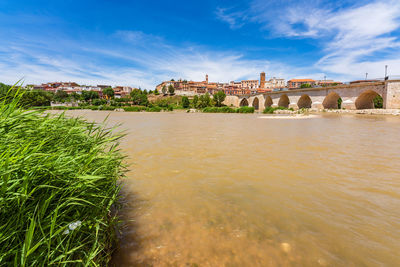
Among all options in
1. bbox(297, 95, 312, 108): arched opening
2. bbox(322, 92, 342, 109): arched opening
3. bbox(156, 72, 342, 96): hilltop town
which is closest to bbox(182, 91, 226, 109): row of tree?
bbox(297, 95, 312, 108): arched opening

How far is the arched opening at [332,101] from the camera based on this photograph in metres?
38.5

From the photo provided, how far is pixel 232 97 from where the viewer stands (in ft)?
248

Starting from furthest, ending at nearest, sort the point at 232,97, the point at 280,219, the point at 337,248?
the point at 232,97
the point at 280,219
the point at 337,248

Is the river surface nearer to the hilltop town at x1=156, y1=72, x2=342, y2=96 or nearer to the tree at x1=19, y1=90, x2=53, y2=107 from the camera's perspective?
the tree at x1=19, y1=90, x2=53, y2=107

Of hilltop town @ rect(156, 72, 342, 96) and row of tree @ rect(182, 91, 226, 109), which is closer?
row of tree @ rect(182, 91, 226, 109)

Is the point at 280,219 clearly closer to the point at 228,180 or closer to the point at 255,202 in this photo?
the point at 255,202

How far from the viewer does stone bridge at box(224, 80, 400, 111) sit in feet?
91.6

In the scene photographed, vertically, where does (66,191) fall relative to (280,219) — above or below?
above

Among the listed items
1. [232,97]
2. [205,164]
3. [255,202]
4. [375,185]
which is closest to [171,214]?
[255,202]

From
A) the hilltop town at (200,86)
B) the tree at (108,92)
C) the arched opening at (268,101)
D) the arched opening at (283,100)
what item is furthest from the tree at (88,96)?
the arched opening at (283,100)

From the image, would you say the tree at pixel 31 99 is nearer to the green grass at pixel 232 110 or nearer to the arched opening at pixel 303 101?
the green grass at pixel 232 110

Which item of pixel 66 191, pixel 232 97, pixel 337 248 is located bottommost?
pixel 337 248

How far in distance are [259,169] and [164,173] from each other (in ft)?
7.60

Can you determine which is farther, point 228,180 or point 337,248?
point 228,180
